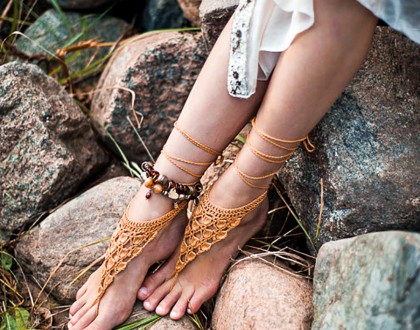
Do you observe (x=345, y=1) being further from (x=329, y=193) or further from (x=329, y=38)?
(x=329, y=193)

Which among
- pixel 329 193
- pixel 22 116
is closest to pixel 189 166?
pixel 329 193

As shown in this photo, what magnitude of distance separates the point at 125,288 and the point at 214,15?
829 millimetres

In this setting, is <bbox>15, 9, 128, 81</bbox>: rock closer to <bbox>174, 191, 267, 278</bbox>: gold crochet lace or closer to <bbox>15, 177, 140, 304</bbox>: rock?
<bbox>15, 177, 140, 304</bbox>: rock

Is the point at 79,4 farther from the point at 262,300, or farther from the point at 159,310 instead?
the point at 262,300

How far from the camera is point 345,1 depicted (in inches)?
52.6

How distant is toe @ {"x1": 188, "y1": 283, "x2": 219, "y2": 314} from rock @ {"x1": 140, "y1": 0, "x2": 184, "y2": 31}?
1232mm

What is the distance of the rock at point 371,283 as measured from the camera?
3.69 ft

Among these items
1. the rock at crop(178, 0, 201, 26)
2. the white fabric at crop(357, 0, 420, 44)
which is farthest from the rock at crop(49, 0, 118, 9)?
the white fabric at crop(357, 0, 420, 44)

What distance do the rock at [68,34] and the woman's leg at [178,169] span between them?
1061 mm

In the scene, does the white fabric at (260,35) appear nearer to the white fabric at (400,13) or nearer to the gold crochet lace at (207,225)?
the white fabric at (400,13)

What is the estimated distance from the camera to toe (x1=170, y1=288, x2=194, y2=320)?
1.64 meters

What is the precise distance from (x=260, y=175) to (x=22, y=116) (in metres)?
0.84

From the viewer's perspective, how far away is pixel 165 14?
2.54 meters

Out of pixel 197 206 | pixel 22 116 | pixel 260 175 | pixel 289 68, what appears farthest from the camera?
A: pixel 22 116
